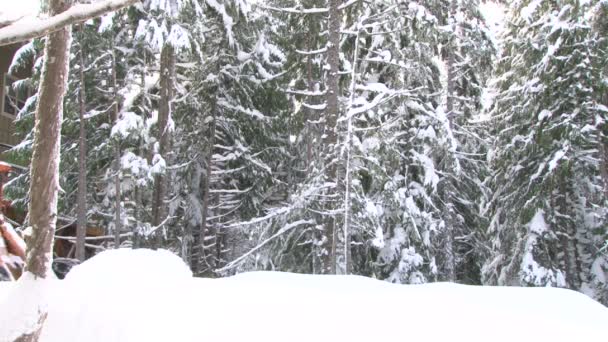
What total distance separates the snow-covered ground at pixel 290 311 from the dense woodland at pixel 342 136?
515cm

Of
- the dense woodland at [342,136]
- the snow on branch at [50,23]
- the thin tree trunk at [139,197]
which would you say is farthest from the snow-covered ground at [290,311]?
the thin tree trunk at [139,197]

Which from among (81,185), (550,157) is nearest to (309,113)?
(81,185)

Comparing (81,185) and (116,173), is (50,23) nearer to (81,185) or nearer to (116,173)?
(81,185)

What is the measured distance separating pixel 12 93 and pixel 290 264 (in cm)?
1089

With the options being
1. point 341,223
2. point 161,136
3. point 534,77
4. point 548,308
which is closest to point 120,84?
point 161,136

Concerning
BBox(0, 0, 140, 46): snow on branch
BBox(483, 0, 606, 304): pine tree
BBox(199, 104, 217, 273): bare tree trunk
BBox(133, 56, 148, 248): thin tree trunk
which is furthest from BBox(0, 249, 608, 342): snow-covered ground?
BBox(199, 104, 217, 273): bare tree trunk

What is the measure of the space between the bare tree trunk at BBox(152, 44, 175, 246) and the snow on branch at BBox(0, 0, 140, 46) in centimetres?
1001

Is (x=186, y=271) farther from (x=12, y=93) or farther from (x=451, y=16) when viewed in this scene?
(x=12, y=93)

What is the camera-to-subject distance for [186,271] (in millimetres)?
5164

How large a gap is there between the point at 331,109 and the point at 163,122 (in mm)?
4443

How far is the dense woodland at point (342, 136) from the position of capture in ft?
38.6

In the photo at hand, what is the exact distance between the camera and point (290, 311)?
3.77 meters

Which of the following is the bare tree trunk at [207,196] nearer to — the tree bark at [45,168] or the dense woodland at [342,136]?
the dense woodland at [342,136]

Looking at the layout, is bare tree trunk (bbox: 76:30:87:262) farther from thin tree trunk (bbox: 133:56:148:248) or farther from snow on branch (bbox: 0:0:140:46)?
snow on branch (bbox: 0:0:140:46)
